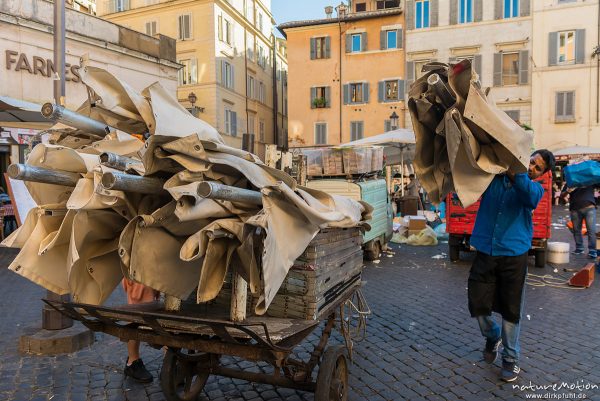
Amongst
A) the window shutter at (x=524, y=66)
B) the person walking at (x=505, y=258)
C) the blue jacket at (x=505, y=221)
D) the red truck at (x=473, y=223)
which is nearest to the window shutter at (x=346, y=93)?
the window shutter at (x=524, y=66)

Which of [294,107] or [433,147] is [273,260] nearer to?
[433,147]

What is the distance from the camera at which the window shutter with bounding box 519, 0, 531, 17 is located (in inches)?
1020

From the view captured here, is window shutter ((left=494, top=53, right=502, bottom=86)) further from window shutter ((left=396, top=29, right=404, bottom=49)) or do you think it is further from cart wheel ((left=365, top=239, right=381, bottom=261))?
cart wheel ((left=365, top=239, right=381, bottom=261))

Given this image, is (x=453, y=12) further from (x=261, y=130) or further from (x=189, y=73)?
(x=189, y=73)

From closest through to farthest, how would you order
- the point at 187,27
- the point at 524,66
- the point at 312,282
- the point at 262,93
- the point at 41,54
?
the point at 312,282 → the point at 41,54 → the point at 524,66 → the point at 187,27 → the point at 262,93

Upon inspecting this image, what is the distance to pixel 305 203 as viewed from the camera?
7.64ft

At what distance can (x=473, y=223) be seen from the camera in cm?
882

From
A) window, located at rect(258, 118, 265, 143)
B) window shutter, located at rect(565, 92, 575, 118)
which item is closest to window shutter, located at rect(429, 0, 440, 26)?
window shutter, located at rect(565, 92, 575, 118)

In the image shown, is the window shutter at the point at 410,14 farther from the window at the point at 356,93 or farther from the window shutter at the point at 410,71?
the window at the point at 356,93

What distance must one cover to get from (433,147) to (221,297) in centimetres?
183

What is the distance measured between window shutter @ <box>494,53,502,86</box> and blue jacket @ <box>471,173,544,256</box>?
82.8ft

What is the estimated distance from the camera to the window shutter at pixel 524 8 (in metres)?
25.9

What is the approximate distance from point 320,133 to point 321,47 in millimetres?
5629

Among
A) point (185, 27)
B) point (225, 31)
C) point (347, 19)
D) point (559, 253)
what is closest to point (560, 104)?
point (347, 19)
